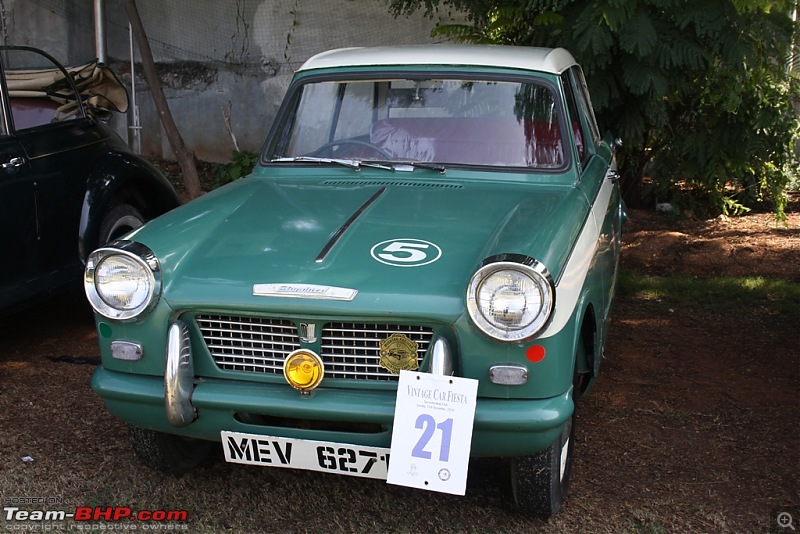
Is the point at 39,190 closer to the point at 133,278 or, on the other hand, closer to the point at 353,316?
the point at 133,278

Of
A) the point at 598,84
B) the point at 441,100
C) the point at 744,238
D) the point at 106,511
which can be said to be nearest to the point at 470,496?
the point at 106,511

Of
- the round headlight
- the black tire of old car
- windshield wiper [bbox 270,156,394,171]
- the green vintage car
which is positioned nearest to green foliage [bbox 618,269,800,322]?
the green vintage car

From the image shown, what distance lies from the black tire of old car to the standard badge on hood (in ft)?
1.83

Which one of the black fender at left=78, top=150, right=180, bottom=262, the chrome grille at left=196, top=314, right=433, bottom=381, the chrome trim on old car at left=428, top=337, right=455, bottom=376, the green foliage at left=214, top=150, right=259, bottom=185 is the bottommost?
the green foliage at left=214, top=150, right=259, bottom=185

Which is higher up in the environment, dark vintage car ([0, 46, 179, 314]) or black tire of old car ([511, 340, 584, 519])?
dark vintage car ([0, 46, 179, 314])

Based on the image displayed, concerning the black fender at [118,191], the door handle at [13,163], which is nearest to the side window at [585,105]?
the black fender at [118,191]

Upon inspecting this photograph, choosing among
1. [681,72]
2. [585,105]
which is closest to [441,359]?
[585,105]

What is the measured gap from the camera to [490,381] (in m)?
2.89

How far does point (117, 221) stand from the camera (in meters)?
5.41

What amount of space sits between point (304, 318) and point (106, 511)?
122 centimetres

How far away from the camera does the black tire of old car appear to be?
10.2 ft

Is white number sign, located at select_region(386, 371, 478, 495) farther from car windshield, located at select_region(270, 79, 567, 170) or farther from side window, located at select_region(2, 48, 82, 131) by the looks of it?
side window, located at select_region(2, 48, 82, 131)

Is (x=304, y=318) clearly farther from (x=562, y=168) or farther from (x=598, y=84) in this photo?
(x=598, y=84)

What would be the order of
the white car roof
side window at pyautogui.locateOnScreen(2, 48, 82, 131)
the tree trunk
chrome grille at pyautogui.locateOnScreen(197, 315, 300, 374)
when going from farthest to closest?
the tree trunk, side window at pyautogui.locateOnScreen(2, 48, 82, 131), the white car roof, chrome grille at pyautogui.locateOnScreen(197, 315, 300, 374)
